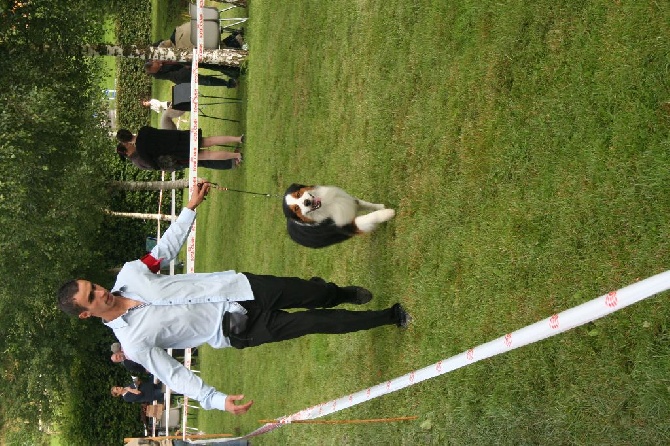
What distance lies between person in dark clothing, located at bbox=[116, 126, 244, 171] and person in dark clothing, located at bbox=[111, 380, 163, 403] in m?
5.34

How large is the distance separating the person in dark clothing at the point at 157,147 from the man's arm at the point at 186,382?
559 centimetres

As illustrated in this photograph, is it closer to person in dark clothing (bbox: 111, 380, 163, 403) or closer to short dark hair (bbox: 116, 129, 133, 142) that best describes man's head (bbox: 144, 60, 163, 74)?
short dark hair (bbox: 116, 129, 133, 142)

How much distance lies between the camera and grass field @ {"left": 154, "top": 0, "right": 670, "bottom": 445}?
12.7 ft

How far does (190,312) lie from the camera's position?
4.85 metres

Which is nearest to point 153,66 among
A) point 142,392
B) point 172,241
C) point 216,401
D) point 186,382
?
point 142,392

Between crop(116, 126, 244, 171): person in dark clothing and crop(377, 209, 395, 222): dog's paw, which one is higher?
crop(377, 209, 395, 222): dog's paw

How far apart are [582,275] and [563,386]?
0.70 m

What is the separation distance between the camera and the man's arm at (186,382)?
449 cm

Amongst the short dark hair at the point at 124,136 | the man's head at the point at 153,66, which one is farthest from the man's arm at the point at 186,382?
the man's head at the point at 153,66

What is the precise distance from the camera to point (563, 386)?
405cm

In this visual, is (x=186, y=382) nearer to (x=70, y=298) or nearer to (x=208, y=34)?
(x=70, y=298)

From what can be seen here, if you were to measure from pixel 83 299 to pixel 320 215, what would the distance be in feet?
6.94

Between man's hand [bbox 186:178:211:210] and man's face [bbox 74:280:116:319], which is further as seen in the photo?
man's hand [bbox 186:178:211:210]

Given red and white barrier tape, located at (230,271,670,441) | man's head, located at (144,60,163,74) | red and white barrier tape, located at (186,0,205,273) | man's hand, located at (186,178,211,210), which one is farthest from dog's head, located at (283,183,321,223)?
man's head, located at (144,60,163,74)
